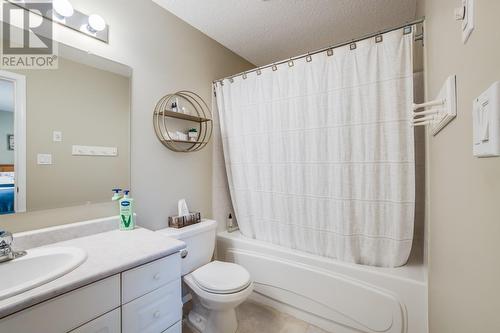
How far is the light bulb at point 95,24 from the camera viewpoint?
1.30 metres

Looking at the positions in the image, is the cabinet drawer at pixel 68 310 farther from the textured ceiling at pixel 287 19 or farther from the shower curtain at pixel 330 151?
the textured ceiling at pixel 287 19

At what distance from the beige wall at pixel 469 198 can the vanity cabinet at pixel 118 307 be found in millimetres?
1127

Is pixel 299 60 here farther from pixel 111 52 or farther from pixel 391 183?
pixel 111 52

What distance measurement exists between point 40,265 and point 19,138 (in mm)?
638

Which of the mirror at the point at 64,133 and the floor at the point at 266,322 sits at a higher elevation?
the mirror at the point at 64,133

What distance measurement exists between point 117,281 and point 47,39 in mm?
1321

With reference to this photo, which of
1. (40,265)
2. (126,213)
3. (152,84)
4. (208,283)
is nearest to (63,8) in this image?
(152,84)

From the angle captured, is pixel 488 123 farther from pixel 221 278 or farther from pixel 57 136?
pixel 57 136

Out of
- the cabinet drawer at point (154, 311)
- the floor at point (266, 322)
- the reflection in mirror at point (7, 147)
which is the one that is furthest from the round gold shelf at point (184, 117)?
the floor at point (266, 322)

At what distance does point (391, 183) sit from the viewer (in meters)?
1.41

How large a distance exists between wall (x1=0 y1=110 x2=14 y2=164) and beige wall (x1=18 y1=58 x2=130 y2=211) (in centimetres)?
6

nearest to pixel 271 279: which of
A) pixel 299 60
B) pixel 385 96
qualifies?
pixel 385 96

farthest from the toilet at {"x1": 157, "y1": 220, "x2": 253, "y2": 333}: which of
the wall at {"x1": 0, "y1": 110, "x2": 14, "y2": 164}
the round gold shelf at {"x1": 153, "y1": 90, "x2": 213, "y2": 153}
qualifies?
the wall at {"x1": 0, "y1": 110, "x2": 14, "y2": 164}

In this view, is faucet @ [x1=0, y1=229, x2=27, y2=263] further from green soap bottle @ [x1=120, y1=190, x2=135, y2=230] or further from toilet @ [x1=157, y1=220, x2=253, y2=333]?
toilet @ [x1=157, y1=220, x2=253, y2=333]
